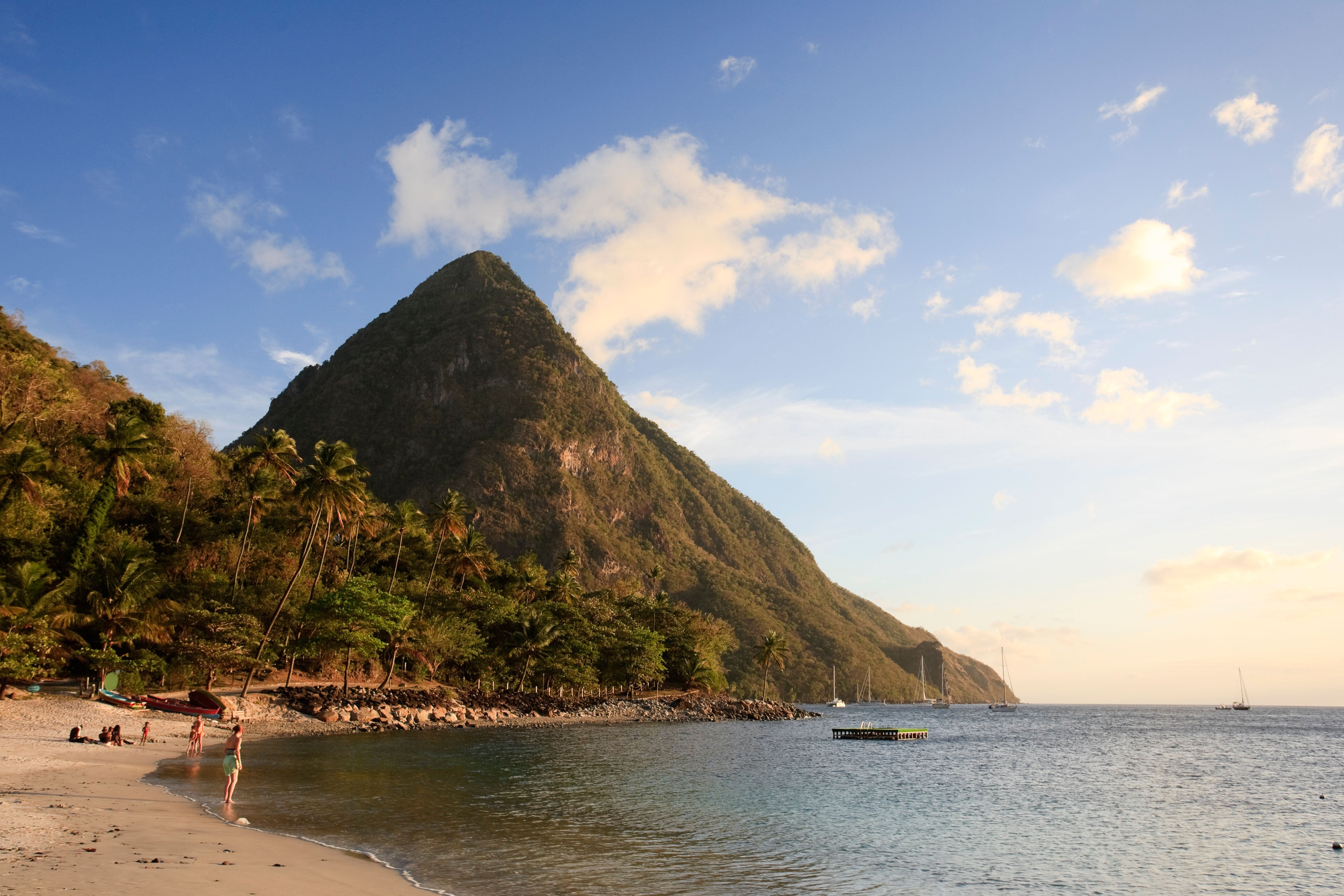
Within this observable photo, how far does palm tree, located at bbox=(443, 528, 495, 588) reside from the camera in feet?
298

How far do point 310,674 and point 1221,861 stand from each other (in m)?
70.5

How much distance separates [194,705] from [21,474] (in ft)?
55.8

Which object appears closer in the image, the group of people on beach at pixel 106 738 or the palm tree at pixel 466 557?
the group of people on beach at pixel 106 738

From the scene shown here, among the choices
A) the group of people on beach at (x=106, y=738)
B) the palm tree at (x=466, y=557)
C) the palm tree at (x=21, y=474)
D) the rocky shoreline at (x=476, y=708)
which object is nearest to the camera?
the group of people on beach at (x=106, y=738)

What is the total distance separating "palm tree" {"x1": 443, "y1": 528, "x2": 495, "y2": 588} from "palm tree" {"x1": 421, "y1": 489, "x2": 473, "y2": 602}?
179 inches

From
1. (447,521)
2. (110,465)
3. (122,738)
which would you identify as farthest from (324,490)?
(447,521)

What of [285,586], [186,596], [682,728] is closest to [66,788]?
[186,596]

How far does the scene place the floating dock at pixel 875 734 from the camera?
8144cm

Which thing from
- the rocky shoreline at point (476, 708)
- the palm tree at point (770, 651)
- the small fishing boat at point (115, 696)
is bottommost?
the rocky shoreline at point (476, 708)

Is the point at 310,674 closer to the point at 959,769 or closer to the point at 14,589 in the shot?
the point at 14,589

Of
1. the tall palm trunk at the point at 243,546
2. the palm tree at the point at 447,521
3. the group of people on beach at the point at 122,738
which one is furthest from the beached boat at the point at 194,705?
the palm tree at the point at 447,521

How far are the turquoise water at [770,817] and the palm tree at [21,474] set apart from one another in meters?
21.3

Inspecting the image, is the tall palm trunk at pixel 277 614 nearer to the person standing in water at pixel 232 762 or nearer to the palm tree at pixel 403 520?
the palm tree at pixel 403 520

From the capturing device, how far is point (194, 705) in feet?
155
